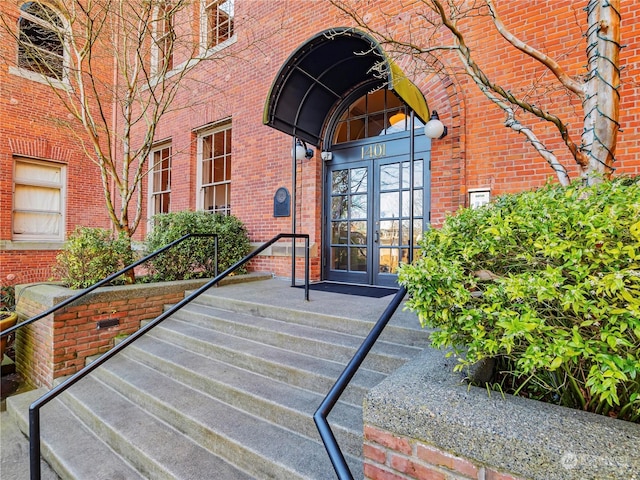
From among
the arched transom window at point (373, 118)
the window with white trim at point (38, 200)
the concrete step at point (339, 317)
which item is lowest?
the concrete step at point (339, 317)

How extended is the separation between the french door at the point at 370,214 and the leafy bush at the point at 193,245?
1659mm

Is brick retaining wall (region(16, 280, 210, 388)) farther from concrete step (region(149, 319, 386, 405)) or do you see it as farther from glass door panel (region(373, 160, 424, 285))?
glass door panel (region(373, 160, 424, 285))

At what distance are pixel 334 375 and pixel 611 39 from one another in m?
2.88

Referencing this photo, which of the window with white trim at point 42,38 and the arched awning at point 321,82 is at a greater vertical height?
the window with white trim at point 42,38

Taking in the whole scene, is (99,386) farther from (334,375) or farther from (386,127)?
(386,127)

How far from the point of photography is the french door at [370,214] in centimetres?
495

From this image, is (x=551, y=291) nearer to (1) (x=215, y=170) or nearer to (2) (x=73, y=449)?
(2) (x=73, y=449)

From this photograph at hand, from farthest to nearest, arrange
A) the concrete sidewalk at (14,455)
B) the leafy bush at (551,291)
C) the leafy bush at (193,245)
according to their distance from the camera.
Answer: the leafy bush at (193,245)
the concrete sidewalk at (14,455)
the leafy bush at (551,291)

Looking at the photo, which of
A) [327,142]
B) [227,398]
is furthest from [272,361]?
[327,142]

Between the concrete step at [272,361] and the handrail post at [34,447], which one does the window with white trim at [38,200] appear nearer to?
the concrete step at [272,361]

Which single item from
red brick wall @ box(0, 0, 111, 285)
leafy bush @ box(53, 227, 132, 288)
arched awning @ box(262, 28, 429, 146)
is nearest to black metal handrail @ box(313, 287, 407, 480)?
arched awning @ box(262, 28, 429, 146)

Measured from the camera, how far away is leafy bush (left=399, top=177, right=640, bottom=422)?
1.20m

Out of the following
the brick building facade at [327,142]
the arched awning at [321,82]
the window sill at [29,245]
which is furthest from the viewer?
the window sill at [29,245]

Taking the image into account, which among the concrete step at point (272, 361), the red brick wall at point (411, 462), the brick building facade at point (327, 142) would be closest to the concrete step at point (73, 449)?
the concrete step at point (272, 361)
